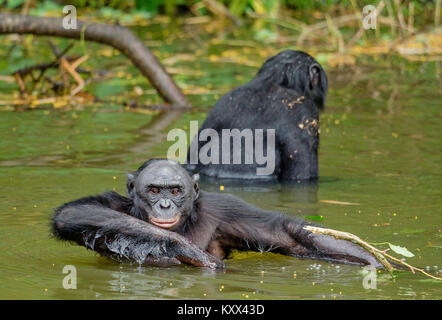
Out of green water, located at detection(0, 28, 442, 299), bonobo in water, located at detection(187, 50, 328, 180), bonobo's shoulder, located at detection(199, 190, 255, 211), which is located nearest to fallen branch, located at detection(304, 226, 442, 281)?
green water, located at detection(0, 28, 442, 299)

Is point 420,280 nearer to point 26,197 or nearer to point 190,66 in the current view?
point 26,197

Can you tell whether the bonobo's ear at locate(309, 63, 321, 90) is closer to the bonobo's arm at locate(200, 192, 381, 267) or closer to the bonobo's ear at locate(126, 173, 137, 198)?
the bonobo's arm at locate(200, 192, 381, 267)

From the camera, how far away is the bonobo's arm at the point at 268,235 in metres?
7.63

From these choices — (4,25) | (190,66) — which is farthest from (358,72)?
(4,25)

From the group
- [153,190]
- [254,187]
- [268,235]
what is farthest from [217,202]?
[254,187]

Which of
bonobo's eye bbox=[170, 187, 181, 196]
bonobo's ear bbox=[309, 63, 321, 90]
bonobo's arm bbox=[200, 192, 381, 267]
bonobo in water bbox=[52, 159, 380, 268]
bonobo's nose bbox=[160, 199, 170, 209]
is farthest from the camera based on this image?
bonobo's ear bbox=[309, 63, 321, 90]

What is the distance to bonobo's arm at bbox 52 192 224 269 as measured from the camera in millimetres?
6750

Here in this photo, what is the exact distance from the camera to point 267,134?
34.7ft

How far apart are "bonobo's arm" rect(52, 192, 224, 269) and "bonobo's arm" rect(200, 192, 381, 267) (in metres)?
0.64

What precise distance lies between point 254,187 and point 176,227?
10.1 ft

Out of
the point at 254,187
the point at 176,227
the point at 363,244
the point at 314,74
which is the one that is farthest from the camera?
the point at 314,74

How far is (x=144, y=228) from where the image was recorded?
6824 millimetres

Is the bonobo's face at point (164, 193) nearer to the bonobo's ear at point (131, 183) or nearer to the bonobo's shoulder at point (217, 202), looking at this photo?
the bonobo's ear at point (131, 183)

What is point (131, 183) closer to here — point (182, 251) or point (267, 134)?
point (182, 251)
